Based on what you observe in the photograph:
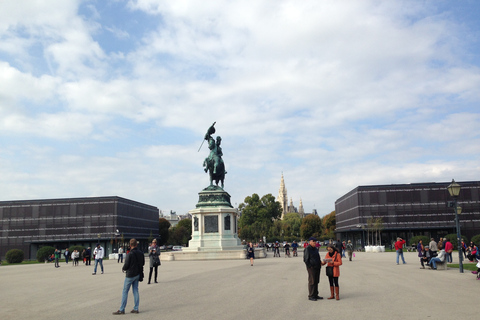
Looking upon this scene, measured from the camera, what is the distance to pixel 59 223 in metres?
80.1

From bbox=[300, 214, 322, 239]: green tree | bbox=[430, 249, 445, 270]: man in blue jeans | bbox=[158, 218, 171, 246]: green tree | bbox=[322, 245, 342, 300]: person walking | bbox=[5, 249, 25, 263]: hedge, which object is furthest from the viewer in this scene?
bbox=[300, 214, 322, 239]: green tree

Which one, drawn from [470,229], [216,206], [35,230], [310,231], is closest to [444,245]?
[216,206]

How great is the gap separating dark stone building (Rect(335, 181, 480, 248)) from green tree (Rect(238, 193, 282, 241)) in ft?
98.0

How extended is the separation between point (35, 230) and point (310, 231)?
258ft

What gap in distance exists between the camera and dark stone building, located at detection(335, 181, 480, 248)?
72312 mm

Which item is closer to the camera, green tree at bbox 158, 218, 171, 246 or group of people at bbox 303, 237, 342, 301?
group of people at bbox 303, 237, 342, 301

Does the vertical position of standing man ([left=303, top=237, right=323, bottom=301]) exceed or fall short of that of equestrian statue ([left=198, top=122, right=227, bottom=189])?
it falls short

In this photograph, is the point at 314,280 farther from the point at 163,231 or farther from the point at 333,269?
the point at 163,231

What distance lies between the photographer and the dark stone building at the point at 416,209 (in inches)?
2847

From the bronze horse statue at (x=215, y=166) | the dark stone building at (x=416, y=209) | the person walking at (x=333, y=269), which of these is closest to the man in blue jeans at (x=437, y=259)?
the person walking at (x=333, y=269)

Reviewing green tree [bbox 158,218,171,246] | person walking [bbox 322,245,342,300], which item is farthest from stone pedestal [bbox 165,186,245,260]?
green tree [bbox 158,218,171,246]

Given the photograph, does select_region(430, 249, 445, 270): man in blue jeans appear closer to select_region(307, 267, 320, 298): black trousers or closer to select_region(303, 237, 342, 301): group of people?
select_region(303, 237, 342, 301): group of people

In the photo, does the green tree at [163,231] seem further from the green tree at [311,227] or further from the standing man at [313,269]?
the standing man at [313,269]

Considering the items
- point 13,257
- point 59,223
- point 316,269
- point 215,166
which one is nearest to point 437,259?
point 316,269
